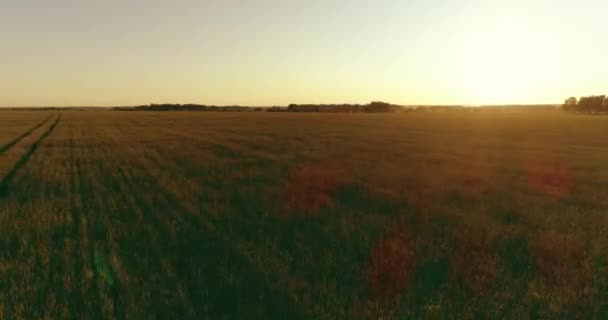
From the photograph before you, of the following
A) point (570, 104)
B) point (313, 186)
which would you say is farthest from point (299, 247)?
point (570, 104)

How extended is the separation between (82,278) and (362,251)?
4546 millimetres

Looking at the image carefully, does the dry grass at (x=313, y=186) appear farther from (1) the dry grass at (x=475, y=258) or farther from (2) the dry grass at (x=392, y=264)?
(1) the dry grass at (x=475, y=258)

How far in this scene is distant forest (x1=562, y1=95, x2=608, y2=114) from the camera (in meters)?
143

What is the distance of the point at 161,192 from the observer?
10.5 meters

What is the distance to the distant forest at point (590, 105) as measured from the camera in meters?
143

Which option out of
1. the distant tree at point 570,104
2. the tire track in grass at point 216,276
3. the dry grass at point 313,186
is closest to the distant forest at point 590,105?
the distant tree at point 570,104

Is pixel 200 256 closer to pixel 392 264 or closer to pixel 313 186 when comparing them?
pixel 392 264

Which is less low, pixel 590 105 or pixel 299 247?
pixel 590 105

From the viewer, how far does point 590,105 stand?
149625mm

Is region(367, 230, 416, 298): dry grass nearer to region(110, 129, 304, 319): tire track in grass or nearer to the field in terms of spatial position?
the field

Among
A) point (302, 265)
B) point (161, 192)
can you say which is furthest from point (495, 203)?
point (161, 192)

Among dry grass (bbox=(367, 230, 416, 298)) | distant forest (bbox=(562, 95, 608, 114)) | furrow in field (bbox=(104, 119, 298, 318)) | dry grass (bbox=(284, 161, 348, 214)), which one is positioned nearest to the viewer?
furrow in field (bbox=(104, 119, 298, 318))

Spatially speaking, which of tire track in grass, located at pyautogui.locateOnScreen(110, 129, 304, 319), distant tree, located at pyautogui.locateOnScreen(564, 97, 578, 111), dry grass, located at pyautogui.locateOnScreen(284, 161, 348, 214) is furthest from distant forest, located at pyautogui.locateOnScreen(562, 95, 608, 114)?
tire track in grass, located at pyautogui.locateOnScreen(110, 129, 304, 319)

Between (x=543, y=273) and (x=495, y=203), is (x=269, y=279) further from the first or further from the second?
(x=495, y=203)
